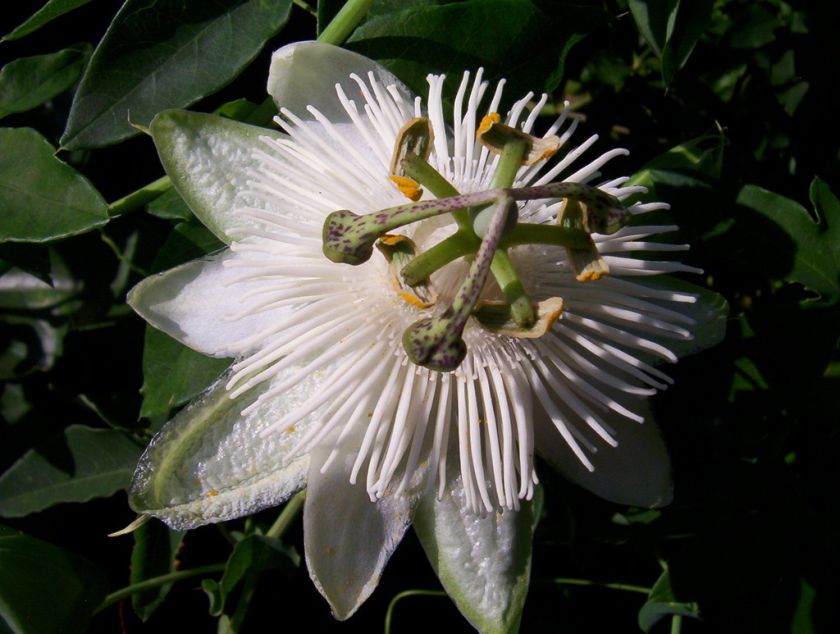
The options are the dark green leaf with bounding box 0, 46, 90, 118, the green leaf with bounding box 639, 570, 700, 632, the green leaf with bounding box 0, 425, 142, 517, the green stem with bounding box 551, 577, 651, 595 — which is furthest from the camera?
the green stem with bounding box 551, 577, 651, 595

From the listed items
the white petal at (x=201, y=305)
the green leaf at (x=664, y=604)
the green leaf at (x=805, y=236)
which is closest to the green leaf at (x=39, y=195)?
the white petal at (x=201, y=305)

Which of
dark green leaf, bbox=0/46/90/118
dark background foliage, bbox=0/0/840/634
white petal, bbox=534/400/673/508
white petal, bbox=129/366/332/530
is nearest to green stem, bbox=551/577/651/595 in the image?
dark background foliage, bbox=0/0/840/634

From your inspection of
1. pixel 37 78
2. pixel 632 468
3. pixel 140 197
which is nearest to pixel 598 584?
pixel 632 468

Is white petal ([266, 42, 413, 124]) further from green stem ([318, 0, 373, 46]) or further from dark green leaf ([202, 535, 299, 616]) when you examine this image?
dark green leaf ([202, 535, 299, 616])

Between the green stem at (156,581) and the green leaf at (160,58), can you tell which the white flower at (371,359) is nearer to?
the green leaf at (160,58)

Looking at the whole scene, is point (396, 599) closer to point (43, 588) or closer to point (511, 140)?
point (43, 588)
